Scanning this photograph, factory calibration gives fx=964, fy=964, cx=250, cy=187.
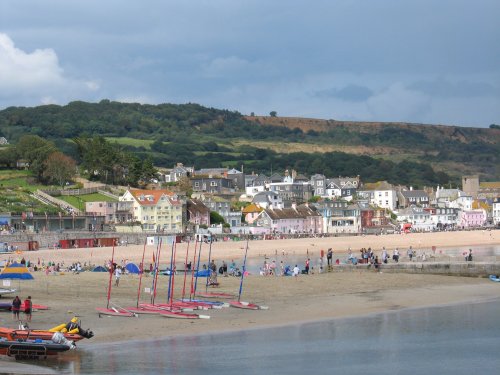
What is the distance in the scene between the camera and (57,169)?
106250 millimetres

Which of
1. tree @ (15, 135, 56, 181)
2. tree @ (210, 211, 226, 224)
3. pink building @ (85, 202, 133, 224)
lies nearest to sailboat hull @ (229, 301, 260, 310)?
pink building @ (85, 202, 133, 224)

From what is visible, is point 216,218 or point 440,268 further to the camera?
point 216,218

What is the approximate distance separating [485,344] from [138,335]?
10265 millimetres

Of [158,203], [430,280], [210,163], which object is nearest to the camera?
[430,280]

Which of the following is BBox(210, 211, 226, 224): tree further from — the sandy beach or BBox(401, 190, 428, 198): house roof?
the sandy beach

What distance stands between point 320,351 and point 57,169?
271 feet

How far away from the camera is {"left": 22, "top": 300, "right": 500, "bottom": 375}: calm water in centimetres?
2452

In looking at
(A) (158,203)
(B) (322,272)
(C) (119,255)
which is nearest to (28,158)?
(A) (158,203)

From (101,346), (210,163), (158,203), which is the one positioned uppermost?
(210,163)

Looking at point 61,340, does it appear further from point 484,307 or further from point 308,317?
point 484,307

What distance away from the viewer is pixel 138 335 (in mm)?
27953

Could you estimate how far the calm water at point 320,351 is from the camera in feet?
80.4

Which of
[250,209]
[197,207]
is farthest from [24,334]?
[250,209]

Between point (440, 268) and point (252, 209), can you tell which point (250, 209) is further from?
point (440, 268)
